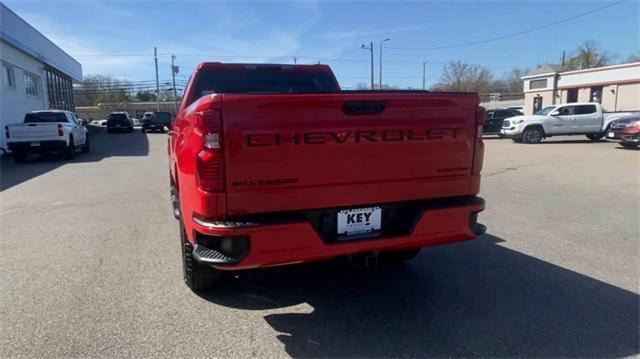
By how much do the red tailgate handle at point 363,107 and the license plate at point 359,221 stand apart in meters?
→ 0.70

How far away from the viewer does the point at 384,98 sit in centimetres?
320

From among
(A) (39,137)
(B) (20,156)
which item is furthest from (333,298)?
(B) (20,156)

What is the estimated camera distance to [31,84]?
87.1 ft

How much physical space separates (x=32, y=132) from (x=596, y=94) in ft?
134

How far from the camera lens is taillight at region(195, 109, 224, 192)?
2.84 metres

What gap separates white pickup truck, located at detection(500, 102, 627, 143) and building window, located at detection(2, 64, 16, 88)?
25.0 metres

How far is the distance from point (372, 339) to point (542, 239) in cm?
349

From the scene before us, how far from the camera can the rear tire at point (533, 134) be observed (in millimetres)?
22344

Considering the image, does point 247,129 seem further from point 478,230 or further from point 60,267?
point 60,267

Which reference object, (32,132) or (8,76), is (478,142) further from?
(8,76)

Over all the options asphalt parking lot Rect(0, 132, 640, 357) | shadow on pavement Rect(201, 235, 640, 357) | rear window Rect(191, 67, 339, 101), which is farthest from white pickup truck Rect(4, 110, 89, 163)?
shadow on pavement Rect(201, 235, 640, 357)

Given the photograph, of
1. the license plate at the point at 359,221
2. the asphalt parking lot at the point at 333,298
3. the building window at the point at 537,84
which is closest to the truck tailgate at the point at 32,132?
the asphalt parking lot at the point at 333,298

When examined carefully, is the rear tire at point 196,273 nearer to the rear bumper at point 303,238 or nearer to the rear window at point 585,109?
the rear bumper at point 303,238

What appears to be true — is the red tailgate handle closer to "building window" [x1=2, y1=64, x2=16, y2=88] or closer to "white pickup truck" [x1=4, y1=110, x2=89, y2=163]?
"white pickup truck" [x1=4, y1=110, x2=89, y2=163]
